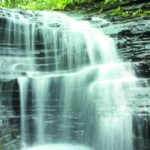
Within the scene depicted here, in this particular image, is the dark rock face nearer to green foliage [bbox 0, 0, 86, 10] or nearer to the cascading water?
the cascading water

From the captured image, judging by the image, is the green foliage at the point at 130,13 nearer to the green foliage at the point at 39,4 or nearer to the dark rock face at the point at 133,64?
the dark rock face at the point at 133,64

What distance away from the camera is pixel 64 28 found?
9.91 metres

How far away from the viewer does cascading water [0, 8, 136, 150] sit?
7223 mm

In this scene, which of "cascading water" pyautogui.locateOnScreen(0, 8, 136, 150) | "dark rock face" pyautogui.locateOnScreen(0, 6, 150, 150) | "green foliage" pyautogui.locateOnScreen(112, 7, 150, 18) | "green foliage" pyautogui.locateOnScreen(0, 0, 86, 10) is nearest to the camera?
"dark rock face" pyautogui.locateOnScreen(0, 6, 150, 150)

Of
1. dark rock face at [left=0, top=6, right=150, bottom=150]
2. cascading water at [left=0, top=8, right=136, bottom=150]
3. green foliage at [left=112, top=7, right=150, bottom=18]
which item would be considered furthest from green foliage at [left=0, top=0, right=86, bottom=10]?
dark rock face at [left=0, top=6, right=150, bottom=150]

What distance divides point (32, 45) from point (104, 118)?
315 cm

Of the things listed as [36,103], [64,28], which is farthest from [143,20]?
[36,103]

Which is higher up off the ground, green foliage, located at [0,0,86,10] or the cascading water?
green foliage, located at [0,0,86,10]

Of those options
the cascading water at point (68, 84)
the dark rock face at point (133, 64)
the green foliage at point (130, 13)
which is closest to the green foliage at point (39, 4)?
the green foliage at point (130, 13)

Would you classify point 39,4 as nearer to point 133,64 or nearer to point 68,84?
point 68,84

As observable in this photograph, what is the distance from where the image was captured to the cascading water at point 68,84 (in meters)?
7.22

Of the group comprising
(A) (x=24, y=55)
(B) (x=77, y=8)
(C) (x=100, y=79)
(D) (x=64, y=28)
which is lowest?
(C) (x=100, y=79)

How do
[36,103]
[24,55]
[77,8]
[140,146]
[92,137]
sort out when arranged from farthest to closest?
1. [77,8]
2. [24,55]
3. [36,103]
4. [92,137]
5. [140,146]

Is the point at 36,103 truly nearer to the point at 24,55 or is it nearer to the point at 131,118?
the point at 24,55
